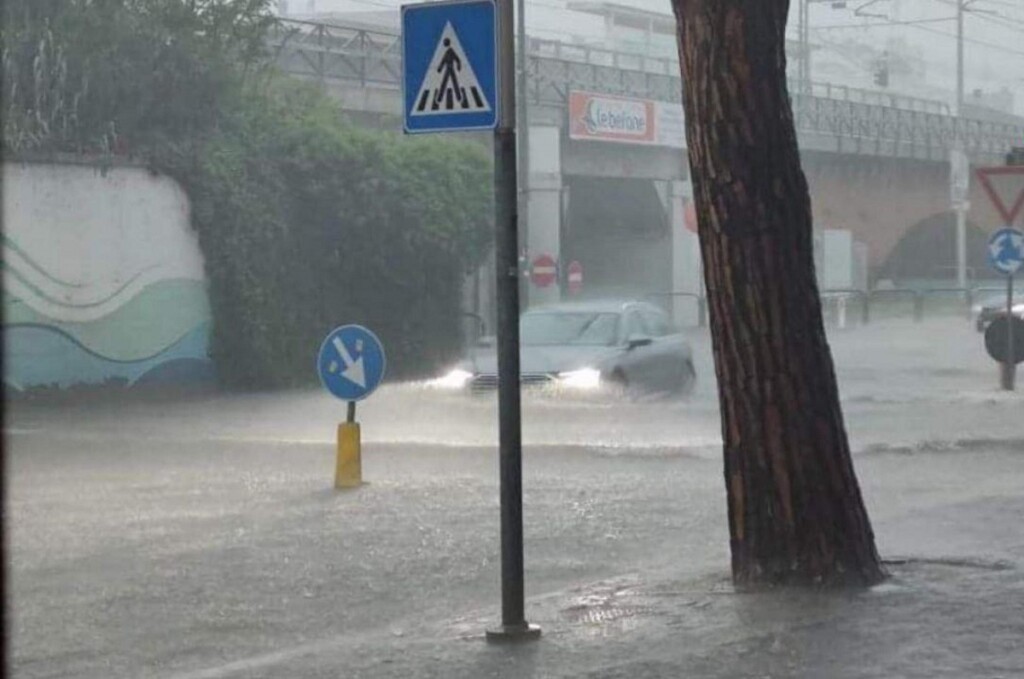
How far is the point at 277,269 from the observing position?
3466 centimetres

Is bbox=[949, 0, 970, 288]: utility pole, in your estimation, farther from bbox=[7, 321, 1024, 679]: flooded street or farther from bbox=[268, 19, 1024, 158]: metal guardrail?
bbox=[7, 321, 1024, 679]: flooded street

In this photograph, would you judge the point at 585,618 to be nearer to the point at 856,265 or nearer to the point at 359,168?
the point at 359,168

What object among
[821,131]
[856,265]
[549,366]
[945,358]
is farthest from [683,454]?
[856,265]

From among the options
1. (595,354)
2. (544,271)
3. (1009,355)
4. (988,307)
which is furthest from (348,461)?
(988,307)

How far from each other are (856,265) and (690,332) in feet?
37.5

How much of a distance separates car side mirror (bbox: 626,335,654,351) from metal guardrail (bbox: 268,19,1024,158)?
53.9 ft

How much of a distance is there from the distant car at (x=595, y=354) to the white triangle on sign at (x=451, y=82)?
1509 cm

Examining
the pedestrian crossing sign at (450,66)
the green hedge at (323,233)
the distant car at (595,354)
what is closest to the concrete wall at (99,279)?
the green hedge at (323,233)

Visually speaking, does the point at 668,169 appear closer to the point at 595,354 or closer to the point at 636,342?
the point at 636,342

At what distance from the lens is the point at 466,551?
13.5m

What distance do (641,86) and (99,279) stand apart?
982 inches

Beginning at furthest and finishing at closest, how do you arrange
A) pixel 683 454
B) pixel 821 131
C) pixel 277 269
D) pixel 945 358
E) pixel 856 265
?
pixel 856 265
pixel 821 131
pixel 945 358
pixel 277 269
pixel 683 454

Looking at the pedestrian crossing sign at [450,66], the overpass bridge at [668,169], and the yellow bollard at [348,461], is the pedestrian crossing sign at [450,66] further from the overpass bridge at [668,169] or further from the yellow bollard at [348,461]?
the overpass bridge at [668,169]

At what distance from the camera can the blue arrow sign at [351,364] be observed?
17.2 metres
